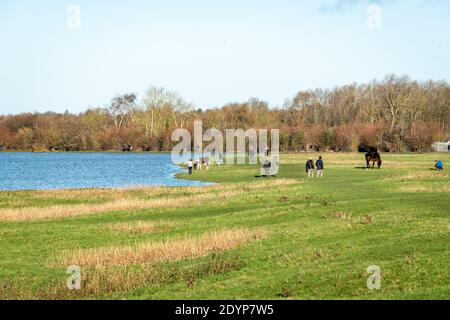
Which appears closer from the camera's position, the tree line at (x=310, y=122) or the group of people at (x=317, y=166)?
the group of people at (x=317, y=166)

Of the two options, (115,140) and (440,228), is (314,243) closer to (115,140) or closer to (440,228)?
(440,228)

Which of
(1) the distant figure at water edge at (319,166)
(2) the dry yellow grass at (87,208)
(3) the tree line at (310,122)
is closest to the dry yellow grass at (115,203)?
(2) the dry yellow grass at (87,208)

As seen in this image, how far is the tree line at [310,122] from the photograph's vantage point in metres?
131

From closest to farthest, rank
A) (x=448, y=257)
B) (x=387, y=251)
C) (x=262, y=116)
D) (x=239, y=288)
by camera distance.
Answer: (x=239, y=288), (x=448, y=257), (x=387, y=251), (x=262, y=116)

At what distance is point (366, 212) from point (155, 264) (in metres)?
12.6

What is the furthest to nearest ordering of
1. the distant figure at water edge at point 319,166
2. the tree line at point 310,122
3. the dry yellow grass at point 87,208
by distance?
the tree line at point 310,122, the distant figure at water edge at point 319,166, the dry yellow grass at point 87,208

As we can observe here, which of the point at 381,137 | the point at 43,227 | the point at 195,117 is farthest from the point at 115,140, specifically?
the point at 43,227

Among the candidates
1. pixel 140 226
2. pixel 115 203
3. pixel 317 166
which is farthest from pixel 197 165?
pixel 140 226

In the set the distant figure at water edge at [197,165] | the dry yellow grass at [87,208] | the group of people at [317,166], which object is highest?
the group of people at [317,166]

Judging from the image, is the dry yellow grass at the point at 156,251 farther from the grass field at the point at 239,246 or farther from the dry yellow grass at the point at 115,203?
the dry yellow grass at the point at 115,203

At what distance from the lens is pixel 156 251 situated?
22391 millimetres

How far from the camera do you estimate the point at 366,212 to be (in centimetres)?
2927

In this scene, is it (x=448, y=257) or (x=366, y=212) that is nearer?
(x=448, y=257)

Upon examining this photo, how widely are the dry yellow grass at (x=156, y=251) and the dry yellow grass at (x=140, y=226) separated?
406 cm
